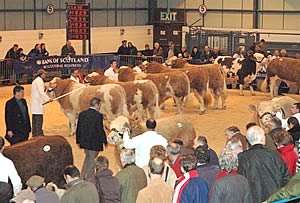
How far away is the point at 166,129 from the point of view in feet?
40.3

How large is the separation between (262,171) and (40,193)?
237 centimetres

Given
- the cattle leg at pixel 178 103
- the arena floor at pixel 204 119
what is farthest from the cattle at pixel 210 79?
the cattle leg at pixel 178 103

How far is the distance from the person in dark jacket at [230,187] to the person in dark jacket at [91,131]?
459 cm

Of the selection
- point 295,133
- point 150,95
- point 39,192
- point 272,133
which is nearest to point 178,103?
point 150,95

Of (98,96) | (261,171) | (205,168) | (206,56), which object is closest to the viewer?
(205,168)

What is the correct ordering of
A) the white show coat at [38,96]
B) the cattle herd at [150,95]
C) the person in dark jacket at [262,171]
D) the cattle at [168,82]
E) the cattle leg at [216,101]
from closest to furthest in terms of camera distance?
the person in dark jacket at [262,171]
the cattle herd at [150,95]
the white show coat at [38,96]
the cattle at [168,82]
the cattle leg at [216,101]

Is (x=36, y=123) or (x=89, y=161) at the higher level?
(x=36, y=123)

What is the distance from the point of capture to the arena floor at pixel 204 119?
1552 centimetres

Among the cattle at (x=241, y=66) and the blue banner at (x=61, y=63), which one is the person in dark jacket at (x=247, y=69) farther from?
Answer: the blue banner at (x=61, y=63)

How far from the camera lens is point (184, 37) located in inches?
1281

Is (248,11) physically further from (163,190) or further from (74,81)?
(163,190)

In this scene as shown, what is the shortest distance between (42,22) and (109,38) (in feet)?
11.9

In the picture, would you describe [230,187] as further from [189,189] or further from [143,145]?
[143,145]

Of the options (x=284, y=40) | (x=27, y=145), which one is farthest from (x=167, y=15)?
(x=27, y=145)
